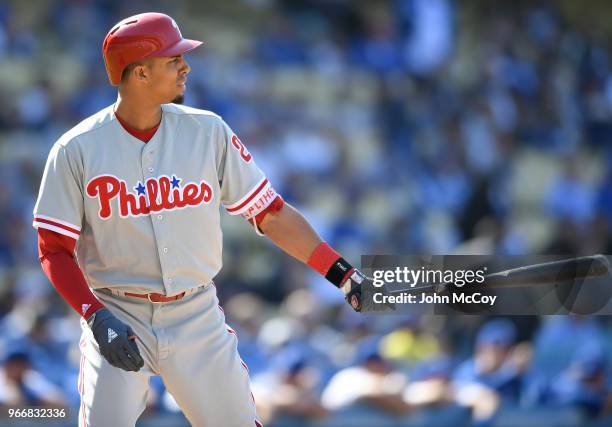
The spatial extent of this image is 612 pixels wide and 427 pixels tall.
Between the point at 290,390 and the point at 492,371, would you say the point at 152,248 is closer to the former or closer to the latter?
the point at 290,390

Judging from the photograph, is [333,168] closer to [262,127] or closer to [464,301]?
[262,127]

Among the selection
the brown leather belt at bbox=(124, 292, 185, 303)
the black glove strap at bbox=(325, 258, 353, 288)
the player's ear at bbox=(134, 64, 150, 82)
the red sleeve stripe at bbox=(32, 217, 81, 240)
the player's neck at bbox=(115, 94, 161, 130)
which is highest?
the player's ear at bbox=(134, 64, 150, 82)

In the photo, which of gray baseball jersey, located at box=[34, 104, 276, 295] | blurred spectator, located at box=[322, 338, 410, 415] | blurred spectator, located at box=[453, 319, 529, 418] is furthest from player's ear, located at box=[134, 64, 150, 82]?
blurred spectator, located at box=[453, 319, 529, 418]

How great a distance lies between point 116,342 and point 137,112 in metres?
0.82

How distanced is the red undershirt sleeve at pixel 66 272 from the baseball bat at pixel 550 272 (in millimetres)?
1503

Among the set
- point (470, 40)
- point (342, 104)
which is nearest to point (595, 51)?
point (470, 40)

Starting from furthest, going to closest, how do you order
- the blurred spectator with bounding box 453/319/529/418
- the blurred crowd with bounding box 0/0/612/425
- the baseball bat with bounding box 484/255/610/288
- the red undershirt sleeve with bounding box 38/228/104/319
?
the blurred crowd with bounding box 0/0/612/425
the blurred spectator with bounding box 453/319/529/418
the baseball bat with bounding box 484/255/610/288
the red undershirt sleeve with bounding box 38/228/104/319

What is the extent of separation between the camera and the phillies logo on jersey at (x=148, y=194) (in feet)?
11.6

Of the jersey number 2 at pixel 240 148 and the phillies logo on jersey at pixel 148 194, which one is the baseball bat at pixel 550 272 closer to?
the jersey number 2 at pixel 240 148

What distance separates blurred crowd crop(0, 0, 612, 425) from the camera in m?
6.56

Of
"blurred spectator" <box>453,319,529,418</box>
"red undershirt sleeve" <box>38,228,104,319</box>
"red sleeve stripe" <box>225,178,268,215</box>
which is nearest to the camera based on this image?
"red undershirt sleeve" <box>38,228,104,319</box>

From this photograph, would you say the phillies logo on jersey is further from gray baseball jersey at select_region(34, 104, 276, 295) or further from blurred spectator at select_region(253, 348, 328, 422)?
blurred spectator at select_region(253, 348, 328, 422)

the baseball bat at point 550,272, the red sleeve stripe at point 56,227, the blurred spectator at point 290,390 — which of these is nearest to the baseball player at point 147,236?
the red sleeve stripe at point 56,227

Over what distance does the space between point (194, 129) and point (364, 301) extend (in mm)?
825
